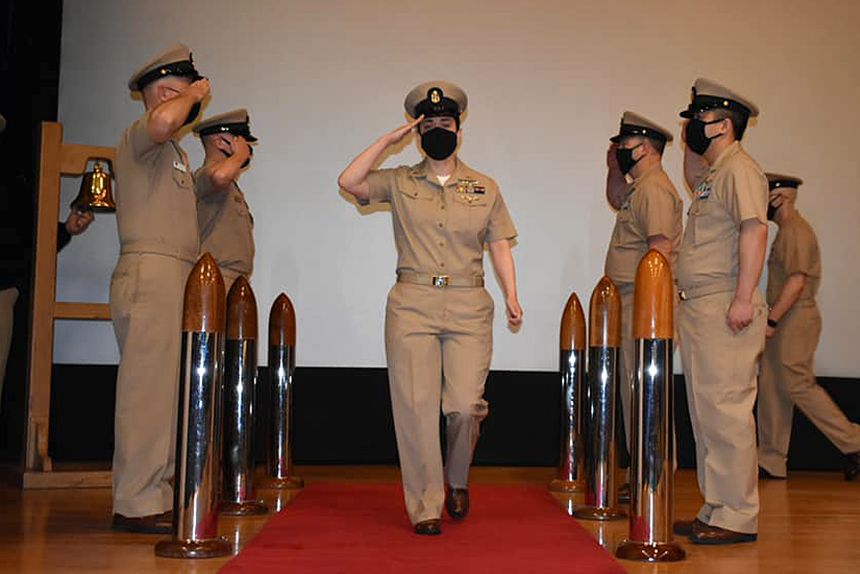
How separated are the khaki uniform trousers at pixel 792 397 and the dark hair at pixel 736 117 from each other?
2898 mm

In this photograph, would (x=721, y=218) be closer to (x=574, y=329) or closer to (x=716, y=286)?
(x=716, y=286)

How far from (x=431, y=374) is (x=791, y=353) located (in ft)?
11.6

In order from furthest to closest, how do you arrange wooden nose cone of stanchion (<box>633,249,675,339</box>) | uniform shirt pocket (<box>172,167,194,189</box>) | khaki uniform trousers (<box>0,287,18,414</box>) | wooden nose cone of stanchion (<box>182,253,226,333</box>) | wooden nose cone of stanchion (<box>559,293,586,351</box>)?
wooden nose cone of stanchion (<box>559,293,586,351</box>) < khaki uniform trousers (<box>0,287,18,414</box>) < uniform shirt pocket (<box>172,167,194,189</box>) < wooden nose cone of stanchion (<box>633,249,675,339</box>) < wooden nose cone of stanchion (<box>182,253,226,333</box>)

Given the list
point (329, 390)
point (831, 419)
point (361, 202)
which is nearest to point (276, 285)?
point (329, 390)

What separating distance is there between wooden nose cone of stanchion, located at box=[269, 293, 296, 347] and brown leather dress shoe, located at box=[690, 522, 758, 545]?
98.1 inches

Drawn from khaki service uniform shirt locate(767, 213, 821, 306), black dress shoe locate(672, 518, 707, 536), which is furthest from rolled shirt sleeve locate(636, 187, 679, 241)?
khaki service uniform shirt locate(767, 213, 821, 306)

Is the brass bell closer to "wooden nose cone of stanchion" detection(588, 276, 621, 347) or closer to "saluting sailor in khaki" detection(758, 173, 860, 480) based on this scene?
"wooden nose cone of stanchion" detection(588, 276, 621, 347)

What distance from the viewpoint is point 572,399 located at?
19.2 ft

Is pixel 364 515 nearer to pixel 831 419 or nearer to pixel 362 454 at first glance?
pixel 362 454

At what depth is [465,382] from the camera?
171 inches

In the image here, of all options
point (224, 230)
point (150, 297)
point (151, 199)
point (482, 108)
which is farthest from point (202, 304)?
point (482, 108)

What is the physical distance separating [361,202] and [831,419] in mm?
3913

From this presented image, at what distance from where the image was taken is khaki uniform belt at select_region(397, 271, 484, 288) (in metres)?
4.38

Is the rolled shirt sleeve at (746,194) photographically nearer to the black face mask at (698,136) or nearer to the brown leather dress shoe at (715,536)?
the black face mask at (698,136)
